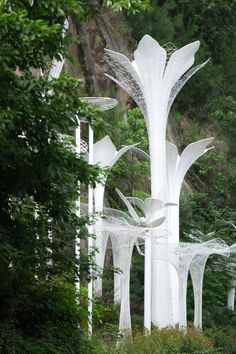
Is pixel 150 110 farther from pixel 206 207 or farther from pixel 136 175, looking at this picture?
pixel 206 207

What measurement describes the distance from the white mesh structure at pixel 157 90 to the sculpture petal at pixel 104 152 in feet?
4.06

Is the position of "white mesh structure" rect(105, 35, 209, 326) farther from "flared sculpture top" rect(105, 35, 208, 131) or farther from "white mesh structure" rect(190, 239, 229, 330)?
"white mesh structure" rect(190, 239, 229, 330)

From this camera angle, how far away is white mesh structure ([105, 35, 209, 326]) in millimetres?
23094

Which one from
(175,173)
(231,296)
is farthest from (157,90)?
(231,296)

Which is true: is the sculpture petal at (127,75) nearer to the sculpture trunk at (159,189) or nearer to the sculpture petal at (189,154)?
the sculpture trunk at (159,189)

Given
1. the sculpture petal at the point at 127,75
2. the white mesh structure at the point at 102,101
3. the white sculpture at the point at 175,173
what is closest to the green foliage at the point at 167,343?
the white sculpture at the point at 175,173

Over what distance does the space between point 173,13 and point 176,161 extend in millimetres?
14381

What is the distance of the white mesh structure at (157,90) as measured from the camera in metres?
23.1

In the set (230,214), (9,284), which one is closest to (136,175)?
(230,214)

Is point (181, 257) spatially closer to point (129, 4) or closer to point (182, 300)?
point (182, 300)

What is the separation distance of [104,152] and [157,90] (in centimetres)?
222

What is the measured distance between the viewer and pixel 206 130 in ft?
124

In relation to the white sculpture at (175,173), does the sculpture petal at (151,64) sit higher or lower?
higher

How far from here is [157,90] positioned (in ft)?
76.6
